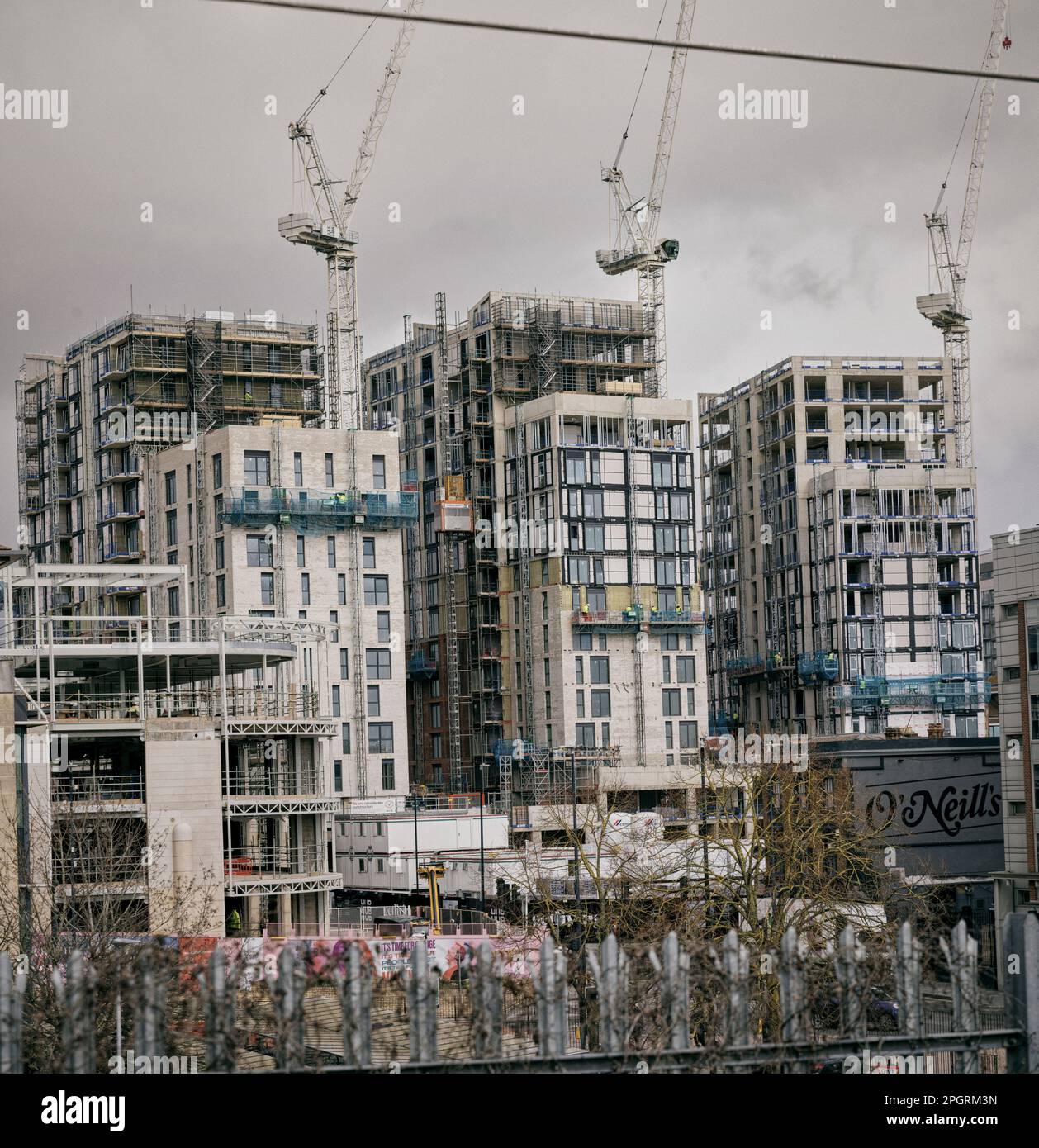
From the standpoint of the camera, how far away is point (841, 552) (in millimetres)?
154875

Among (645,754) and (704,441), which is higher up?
(704,441)

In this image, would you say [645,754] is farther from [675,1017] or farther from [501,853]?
[675,1017]

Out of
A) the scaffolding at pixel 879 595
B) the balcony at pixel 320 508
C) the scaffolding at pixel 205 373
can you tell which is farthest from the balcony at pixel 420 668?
the scaffolding at pixel 879 595

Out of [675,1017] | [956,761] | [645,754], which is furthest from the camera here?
[645,754]

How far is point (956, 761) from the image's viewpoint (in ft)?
368

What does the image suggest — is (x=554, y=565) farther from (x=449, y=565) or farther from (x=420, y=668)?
(x=420, y=668)

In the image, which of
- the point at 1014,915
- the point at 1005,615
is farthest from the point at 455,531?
the point at 1014,915

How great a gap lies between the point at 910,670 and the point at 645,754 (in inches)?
1098

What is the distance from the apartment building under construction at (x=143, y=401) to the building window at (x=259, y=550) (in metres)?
5.66

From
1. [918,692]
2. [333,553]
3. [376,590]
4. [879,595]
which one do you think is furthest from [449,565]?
[918,692]

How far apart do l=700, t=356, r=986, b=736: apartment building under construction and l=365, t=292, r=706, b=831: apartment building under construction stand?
54.8 feet

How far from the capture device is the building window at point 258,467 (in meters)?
131

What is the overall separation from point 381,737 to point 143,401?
35.2m
